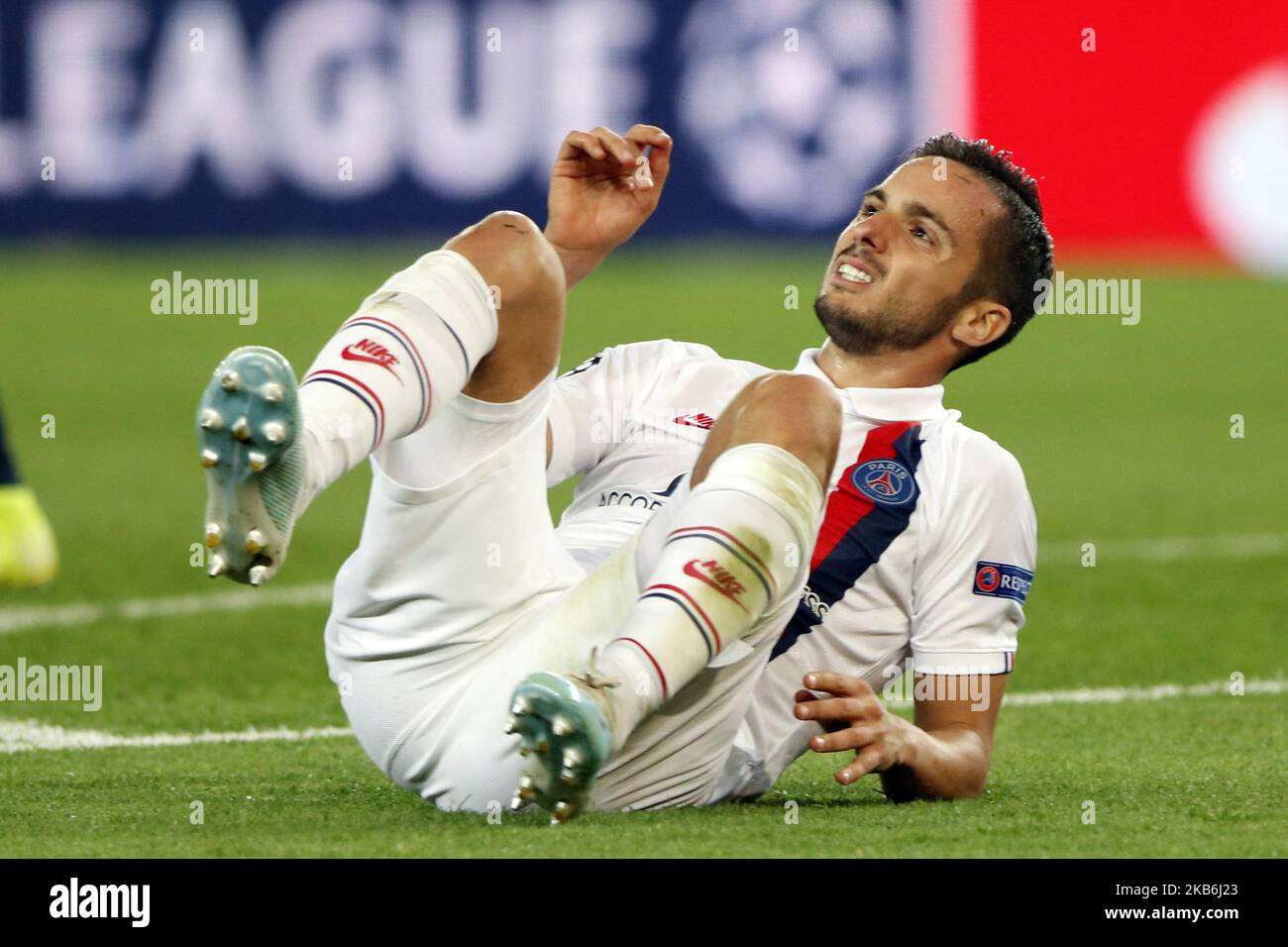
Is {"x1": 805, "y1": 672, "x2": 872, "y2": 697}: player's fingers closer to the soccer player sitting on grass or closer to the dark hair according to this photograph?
the soccer player sitting on grass

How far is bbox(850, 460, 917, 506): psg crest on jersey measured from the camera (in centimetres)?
298

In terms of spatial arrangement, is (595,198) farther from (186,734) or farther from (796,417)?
(186,734)

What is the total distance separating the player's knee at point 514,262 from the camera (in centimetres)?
266

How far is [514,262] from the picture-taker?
2670mm

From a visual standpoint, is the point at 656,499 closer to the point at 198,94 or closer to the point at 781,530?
the point at 781,530

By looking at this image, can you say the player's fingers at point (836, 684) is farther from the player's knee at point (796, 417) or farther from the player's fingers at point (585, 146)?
the player's fingers at point (585, 146)

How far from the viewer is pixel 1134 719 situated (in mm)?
3838

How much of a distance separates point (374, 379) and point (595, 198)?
0.80 metres

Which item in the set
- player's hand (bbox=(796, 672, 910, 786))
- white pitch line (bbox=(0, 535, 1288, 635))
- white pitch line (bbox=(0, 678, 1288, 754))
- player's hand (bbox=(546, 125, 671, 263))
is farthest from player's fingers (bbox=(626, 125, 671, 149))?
white pitch line (bbox=(0, 535, 1288, 635))

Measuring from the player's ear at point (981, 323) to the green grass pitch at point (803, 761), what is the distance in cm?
66

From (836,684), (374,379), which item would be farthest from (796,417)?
(374,379)

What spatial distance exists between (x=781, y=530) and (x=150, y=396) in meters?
7.69

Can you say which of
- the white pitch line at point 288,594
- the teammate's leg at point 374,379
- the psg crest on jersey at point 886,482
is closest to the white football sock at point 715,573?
the teammate's leg at point 374,379

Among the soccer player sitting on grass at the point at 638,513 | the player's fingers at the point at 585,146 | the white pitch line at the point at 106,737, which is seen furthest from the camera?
the white pitch line at the point at 106,737
